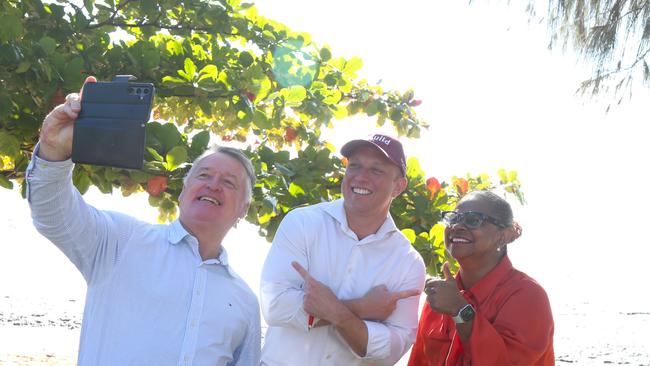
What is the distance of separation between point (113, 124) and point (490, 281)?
1.65 meters

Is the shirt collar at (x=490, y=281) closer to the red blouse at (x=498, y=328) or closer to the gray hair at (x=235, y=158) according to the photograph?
the red blouse at (x=498, y=328)

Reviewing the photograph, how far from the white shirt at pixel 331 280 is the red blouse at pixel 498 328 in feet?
0.36

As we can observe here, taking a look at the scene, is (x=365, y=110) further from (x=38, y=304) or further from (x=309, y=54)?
(x=38, y=304)

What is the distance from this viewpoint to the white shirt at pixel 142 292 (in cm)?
228

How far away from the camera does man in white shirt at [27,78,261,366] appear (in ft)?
6.91

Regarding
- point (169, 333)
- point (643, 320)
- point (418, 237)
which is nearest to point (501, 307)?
point (418, 237)

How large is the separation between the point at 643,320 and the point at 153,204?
14379mm

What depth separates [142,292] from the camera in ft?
7.78

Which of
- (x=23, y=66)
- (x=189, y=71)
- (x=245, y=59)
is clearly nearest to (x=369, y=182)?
(x=189, y=71)

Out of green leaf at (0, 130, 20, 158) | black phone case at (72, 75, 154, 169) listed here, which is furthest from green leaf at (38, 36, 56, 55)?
black phone case at (72, 75, 154, 169)

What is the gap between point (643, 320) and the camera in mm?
15859

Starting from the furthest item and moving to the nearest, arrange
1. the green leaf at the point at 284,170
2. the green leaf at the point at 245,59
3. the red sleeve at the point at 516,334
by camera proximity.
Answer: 1. the green leaf at the point at 245,59
2. the green leaf at the point at 284,170
3. the red sleeve at the point at 516,334

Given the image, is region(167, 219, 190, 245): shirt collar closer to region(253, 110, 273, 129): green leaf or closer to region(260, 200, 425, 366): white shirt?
region(260, 200, 425, 366): white shirt

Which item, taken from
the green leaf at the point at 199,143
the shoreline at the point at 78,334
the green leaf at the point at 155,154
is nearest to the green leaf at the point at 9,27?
the green leaf at the point at 155,154
